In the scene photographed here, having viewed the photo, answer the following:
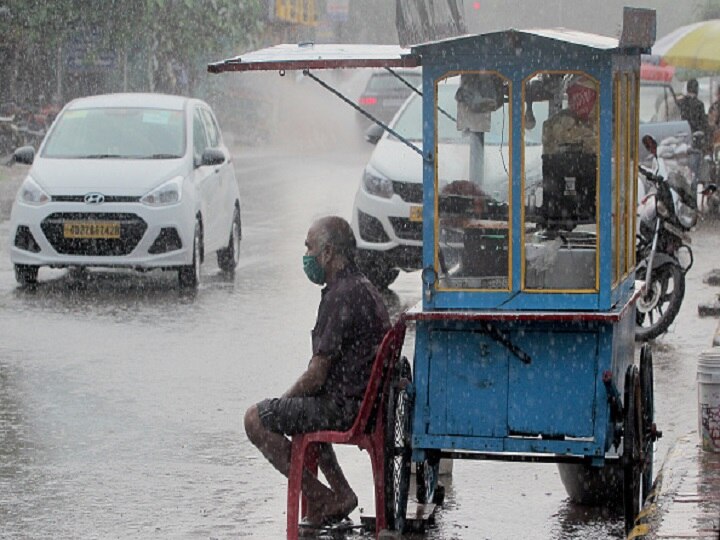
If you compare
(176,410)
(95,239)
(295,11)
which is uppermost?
(295,11)

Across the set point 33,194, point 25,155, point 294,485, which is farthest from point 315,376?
point 25,155

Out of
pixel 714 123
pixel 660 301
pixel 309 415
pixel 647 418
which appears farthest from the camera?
pixel 714 123

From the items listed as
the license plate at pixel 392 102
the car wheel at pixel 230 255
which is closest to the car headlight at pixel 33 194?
the car wheel at pixel 230 255

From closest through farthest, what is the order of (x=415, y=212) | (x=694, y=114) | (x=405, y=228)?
(x=415, y=212) → (x=405, y=228) → (x=694, y=114)

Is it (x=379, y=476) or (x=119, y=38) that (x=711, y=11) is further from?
(x=379, y=476)

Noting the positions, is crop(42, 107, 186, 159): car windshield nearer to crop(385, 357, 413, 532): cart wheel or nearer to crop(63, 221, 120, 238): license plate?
crop(63, 221, 120, 238): license plate

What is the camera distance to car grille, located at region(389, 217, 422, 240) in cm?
1399

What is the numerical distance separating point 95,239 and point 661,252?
4.89m

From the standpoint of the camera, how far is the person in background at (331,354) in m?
6.61

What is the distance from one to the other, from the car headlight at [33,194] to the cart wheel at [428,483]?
775cm

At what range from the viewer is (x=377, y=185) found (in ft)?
46.8

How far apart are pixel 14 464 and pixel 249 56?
2.51 m

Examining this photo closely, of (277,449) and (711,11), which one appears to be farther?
(711,11)

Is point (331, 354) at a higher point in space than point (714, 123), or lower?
lower
